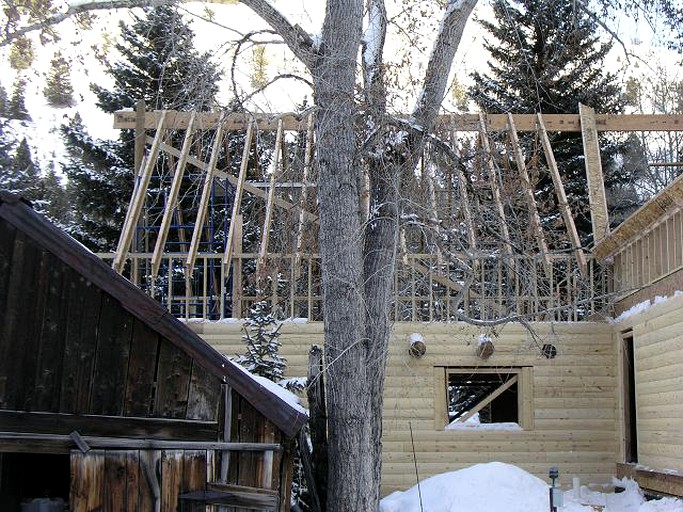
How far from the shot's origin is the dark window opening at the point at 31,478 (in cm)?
792

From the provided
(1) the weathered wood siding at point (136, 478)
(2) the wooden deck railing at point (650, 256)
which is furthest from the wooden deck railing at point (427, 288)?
(1) the weathered wood siding at point (136, 478)

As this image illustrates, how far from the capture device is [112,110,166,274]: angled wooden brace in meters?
13.2

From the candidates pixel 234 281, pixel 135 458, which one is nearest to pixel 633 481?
pixel 234 281

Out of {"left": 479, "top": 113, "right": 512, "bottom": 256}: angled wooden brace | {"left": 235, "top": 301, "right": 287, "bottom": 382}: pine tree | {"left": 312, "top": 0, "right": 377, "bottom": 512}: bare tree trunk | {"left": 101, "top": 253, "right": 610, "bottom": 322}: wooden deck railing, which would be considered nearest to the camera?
{"left": 312, "top": 0, "right": 377, "bottom": 512}: bare tree trunk

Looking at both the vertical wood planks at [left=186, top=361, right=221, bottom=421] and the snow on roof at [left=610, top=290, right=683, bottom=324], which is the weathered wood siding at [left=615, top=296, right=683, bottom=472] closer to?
the snow on roof at [left=610, top=290, right=683, bottom=324]

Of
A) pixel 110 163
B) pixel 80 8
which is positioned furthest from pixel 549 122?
pixel 110 163

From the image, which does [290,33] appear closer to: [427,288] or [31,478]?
[31,478]

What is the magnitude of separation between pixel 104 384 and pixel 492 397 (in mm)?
7968

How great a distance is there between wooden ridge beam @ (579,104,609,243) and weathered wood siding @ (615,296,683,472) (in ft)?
9.98

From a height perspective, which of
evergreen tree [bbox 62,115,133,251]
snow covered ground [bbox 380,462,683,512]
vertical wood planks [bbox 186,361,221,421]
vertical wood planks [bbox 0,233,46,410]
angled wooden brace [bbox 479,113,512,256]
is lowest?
snow covered ground [bbox 380,462,683,512]

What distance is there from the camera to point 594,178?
15.7 m

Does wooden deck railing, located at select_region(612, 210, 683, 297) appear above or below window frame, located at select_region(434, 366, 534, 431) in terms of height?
above

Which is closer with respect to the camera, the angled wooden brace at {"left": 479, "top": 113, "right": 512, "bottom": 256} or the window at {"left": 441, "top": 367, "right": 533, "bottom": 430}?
the angled wooden brace at {"left": 479, "top": 113, "right": 512, "bottom": 256}

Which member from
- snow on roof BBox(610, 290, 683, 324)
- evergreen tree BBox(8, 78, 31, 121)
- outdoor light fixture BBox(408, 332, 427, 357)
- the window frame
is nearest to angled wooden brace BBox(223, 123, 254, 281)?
outdoor light fixture BBox(408, 332, 427, 357)
